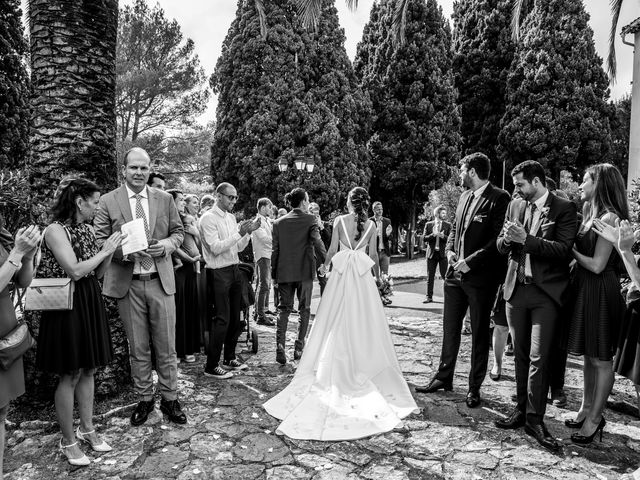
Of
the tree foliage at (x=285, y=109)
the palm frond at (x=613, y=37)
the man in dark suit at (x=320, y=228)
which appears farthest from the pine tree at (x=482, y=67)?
the man in dark suit at (x=320, y=228)

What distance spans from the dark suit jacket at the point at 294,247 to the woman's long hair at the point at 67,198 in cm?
308

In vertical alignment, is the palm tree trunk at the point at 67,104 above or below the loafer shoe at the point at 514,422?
above

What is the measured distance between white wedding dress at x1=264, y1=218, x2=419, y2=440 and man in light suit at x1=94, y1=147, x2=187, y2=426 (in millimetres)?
1099

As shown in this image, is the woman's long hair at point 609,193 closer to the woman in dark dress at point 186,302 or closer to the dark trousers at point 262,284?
the woman in dark dress at point 186,302

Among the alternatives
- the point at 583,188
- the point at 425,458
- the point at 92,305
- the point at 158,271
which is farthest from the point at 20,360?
the point at 583,188

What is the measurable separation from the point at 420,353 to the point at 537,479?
132 inches

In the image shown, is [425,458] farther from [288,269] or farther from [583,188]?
[288,269]

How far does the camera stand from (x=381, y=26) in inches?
1083

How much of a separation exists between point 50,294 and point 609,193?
4.37m

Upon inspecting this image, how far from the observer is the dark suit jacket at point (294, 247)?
6.38 metres

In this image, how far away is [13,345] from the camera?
279cm

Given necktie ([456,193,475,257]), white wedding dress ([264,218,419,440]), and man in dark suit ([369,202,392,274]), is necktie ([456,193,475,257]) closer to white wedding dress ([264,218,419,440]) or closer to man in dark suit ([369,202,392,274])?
white wedding dress ([264,218,419,440])

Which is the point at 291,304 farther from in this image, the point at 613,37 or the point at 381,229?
the point at 613,37

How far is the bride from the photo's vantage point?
4238 mm
